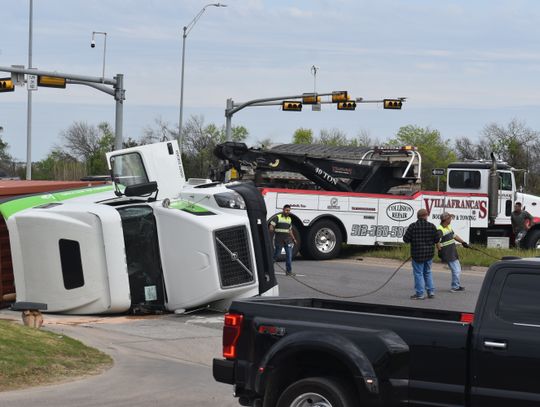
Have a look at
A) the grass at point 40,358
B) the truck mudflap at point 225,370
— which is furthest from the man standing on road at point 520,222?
the truck mudflap at point 225,370

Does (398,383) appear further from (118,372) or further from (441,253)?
(441,253)

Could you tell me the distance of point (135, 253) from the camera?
1570cm

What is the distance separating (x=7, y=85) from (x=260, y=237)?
18.0 m

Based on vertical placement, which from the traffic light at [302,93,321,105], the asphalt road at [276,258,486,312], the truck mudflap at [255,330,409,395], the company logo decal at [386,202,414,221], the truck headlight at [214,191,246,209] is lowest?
the asphalt road at [276,258,486,312]

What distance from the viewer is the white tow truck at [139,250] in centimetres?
1527

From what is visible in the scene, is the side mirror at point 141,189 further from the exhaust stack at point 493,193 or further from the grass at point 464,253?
the exhaust stack at point 493,193

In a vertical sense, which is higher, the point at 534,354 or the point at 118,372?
the point at 534,354

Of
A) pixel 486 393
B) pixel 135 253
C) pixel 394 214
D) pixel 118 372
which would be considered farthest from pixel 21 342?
pixel 394 214

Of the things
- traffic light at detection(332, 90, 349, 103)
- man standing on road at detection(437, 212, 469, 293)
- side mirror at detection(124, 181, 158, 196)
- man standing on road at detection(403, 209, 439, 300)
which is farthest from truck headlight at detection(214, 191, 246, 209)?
traffic light at detection(332, 90, 349, 103)

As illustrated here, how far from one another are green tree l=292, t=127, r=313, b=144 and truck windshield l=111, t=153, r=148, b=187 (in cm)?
7853

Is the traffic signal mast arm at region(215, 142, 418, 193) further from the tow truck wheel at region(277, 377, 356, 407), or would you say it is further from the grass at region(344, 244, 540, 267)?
the tow truck wheel at region(277, 377, 356, 407)

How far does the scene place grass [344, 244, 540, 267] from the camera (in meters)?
25.1

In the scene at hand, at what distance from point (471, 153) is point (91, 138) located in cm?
3207

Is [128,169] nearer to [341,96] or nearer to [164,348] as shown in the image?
[164,348]
